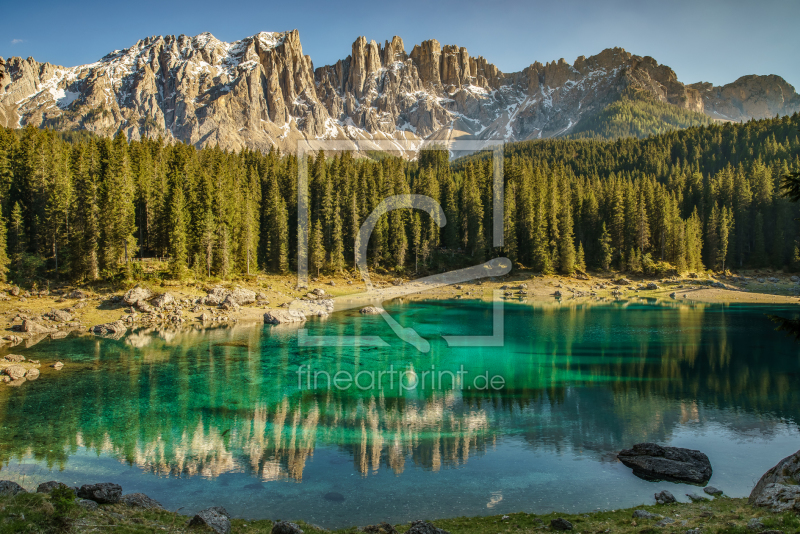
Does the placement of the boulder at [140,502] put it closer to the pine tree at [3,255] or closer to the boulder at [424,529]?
the boulder at [424,529]

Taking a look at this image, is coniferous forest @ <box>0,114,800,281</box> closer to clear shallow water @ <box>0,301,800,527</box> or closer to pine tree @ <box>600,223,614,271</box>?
pine tree @ <box>600,223,614,271</box>

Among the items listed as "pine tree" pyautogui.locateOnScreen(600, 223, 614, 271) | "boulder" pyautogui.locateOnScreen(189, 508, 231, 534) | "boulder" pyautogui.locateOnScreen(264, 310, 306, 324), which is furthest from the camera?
"pine tree" pyautogui.locateOnScreen(600, 223, 614, 271)

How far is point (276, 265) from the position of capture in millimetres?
81875

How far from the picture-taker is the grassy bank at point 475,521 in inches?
424

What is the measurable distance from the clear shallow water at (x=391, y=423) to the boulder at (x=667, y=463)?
58 cm

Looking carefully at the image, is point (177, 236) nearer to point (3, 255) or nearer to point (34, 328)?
point (3, 255)

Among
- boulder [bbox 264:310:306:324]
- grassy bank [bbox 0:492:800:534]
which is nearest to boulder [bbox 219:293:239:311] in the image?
boulder [bbox 264:310:306:324]

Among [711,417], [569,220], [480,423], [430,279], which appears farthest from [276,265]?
[711,417]

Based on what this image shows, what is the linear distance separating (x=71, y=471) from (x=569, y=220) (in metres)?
85.1

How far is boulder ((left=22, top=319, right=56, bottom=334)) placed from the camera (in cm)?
4419

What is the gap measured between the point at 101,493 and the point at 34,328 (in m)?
40.6

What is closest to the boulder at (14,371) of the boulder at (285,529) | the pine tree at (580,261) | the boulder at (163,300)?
the boulder at (163,300)

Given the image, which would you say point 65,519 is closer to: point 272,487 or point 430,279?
point 272,487

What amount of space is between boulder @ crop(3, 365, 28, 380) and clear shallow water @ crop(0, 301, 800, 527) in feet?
7.25
